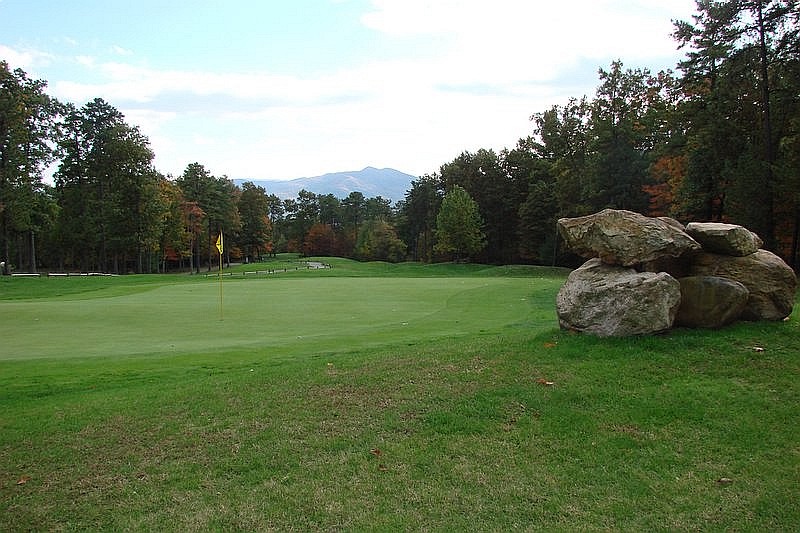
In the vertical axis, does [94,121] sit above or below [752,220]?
above

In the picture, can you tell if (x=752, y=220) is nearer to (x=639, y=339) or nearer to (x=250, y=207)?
(x=639, y=339)

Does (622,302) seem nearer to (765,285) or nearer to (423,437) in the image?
(765,285)

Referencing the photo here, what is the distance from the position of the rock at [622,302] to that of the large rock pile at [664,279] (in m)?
0.01

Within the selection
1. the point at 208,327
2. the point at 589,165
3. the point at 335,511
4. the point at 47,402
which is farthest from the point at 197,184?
the point at 335,511

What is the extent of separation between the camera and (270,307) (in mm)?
21484

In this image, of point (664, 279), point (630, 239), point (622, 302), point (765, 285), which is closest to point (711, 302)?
point (664, 279)

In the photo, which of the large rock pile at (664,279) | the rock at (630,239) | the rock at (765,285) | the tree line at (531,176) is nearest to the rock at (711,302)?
the large rock pile at (664,279)

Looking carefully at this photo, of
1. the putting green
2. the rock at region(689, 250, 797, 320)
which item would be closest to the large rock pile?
the rock at region(689, 250, 797, 320)

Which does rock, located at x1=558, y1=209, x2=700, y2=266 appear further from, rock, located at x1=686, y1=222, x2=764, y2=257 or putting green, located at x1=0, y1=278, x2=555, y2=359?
putting green, located at x1=0, y1=278, x2=555, y2=359

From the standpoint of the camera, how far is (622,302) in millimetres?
9078

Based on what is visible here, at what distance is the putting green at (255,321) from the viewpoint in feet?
42.5

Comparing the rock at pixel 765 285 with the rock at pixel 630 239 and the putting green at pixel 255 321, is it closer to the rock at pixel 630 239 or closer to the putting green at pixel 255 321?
the rock at pixel 630 239

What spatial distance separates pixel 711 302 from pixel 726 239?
1.22 metres

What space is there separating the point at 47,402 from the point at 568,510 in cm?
706
